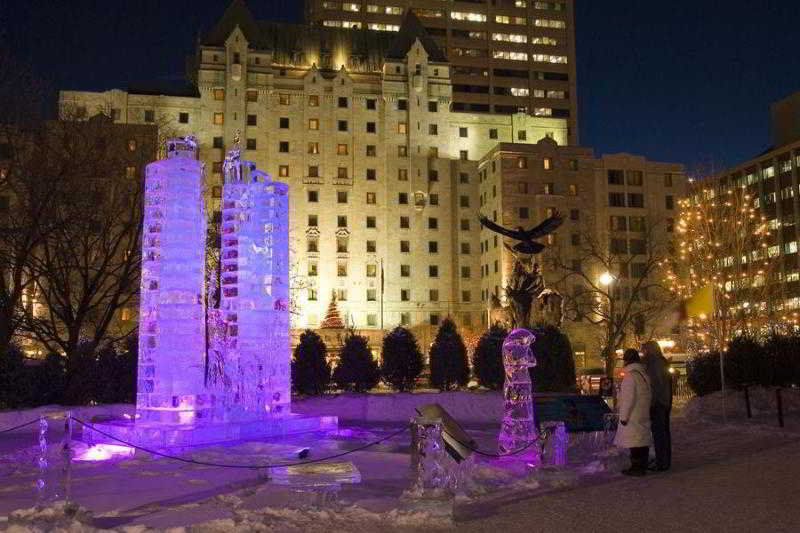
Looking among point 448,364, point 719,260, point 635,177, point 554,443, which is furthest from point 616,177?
point 554,443

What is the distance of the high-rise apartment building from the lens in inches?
4491

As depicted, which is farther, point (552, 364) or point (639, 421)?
point (552, 364)

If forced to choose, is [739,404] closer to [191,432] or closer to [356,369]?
[356,369]

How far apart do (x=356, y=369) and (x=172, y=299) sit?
1257 cm

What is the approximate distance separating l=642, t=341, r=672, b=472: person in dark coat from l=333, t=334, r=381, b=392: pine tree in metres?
15.9

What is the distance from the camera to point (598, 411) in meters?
Result: 15.3

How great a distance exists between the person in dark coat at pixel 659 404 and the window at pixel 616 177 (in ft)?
239

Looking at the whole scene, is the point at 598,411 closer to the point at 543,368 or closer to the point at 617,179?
the point at 543,368

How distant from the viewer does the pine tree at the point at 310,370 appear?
1080 inches

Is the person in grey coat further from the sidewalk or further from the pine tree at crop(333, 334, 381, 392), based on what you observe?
the pine tree at crop(333, 334, 381, 392)

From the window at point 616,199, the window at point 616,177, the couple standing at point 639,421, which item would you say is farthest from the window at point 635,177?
the couple standing at point 639,421

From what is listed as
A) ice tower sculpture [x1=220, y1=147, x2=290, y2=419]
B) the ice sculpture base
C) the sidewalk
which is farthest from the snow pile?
ice tower sculpture [x1=220, y1=147, x2=290, y2=419]

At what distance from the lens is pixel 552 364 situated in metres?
25.1

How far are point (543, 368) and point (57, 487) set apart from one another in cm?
1831
